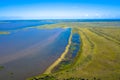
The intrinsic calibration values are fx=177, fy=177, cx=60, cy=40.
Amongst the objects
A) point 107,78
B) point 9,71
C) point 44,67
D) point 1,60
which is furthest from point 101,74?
point 1,60

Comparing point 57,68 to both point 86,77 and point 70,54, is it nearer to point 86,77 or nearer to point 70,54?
point 86,77

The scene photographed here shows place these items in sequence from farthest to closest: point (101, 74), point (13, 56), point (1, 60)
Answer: point (13, 56) < point (1, 60) < point (101, 74)

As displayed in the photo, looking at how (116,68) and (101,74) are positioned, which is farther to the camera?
(116,68)

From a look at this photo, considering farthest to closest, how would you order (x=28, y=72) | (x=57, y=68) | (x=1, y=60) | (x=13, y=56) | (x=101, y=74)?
(x=13, y=56) < (x=1, y=60) < (x=57, y=68) < (x=28, y=72) < (x=101, y=74)

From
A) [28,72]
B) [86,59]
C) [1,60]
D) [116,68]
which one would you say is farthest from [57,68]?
[1,60]

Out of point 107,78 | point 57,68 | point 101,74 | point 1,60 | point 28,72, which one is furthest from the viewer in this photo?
point 1,60

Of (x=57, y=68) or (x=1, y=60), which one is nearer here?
(x=57, y=68)

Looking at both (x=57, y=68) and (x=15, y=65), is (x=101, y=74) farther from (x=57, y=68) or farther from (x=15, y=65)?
(x=15, y=65)

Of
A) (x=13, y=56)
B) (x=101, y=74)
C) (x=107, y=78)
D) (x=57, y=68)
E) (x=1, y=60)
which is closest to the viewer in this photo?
(x=107, y=78)
